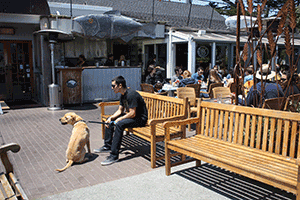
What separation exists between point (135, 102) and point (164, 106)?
2.19 feet

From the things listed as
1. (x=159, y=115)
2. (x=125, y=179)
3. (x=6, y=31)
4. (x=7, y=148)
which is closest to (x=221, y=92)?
(x=159, y=115)

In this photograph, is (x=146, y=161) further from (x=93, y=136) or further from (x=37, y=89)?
(x=37, y=89)

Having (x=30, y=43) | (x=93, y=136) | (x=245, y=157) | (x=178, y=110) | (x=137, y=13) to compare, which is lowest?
(x=93, y=136)

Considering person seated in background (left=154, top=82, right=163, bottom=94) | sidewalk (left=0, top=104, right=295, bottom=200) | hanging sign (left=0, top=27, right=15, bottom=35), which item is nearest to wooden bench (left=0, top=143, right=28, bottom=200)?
sidewalk (left=0, top=104, right=295, bottom=200)

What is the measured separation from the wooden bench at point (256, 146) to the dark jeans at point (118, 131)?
2.99ft

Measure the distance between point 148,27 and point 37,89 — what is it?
5322 mm

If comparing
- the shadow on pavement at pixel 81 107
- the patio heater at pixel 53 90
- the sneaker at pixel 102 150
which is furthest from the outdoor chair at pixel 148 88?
the sneaker at pixel 102 150

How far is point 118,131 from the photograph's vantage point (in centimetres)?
452

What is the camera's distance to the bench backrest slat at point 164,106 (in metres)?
4.63

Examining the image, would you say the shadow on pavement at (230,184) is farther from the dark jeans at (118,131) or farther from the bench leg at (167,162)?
the dark jeans at (118,131)

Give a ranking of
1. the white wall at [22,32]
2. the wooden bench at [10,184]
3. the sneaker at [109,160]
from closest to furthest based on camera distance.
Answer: the wooden bench at [10,184]
the sneaker at [109,160]
the white wall at [22,32]

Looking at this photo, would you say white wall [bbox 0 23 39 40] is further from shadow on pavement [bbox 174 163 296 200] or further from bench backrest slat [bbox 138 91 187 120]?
shadow on pavement [bbox 174 163 296 200]

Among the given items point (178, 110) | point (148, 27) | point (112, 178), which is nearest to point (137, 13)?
point (148, 27)

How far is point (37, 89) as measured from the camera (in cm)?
1115
